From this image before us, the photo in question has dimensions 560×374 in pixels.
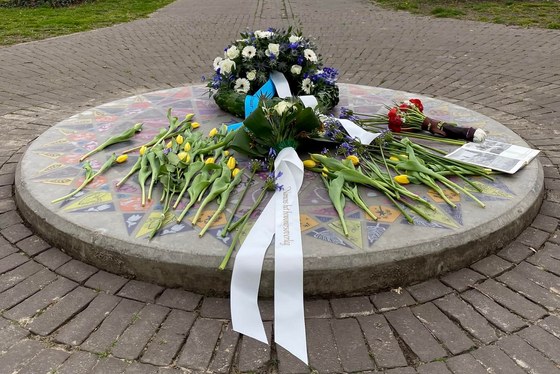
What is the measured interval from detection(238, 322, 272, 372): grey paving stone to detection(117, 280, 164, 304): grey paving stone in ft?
1.83

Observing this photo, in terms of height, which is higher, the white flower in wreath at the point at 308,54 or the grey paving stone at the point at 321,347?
the white flower in wreath at the point at 308,54

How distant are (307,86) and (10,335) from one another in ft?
9.60

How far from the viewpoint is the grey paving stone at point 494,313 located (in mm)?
2404

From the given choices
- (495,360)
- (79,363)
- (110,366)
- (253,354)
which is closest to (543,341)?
(495,360)

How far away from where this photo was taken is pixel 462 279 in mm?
2717

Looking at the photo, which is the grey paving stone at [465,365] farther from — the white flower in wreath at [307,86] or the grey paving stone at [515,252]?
the white flower in wreath at [307,86]

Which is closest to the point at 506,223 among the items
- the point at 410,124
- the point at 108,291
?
the point at 410,124

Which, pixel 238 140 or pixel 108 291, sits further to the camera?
pixel 238 140

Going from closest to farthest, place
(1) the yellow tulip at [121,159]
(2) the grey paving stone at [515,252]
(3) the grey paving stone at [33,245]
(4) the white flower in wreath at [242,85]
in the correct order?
(2) the grey paving stone at [515,252] → (3) the grey paving stone at [33,245] → (1) the yellow tulip at [121,159] → (4) the white flower in wreath at [242,85]

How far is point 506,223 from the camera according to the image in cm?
292

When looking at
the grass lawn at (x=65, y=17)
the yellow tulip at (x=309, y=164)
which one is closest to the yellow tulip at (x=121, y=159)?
the yellow tulip at (x=309, y=164)

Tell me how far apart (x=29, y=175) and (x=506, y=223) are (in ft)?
9.82

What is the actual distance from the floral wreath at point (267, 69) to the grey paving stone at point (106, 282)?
204cm

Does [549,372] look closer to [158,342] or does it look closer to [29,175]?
[158,342]
